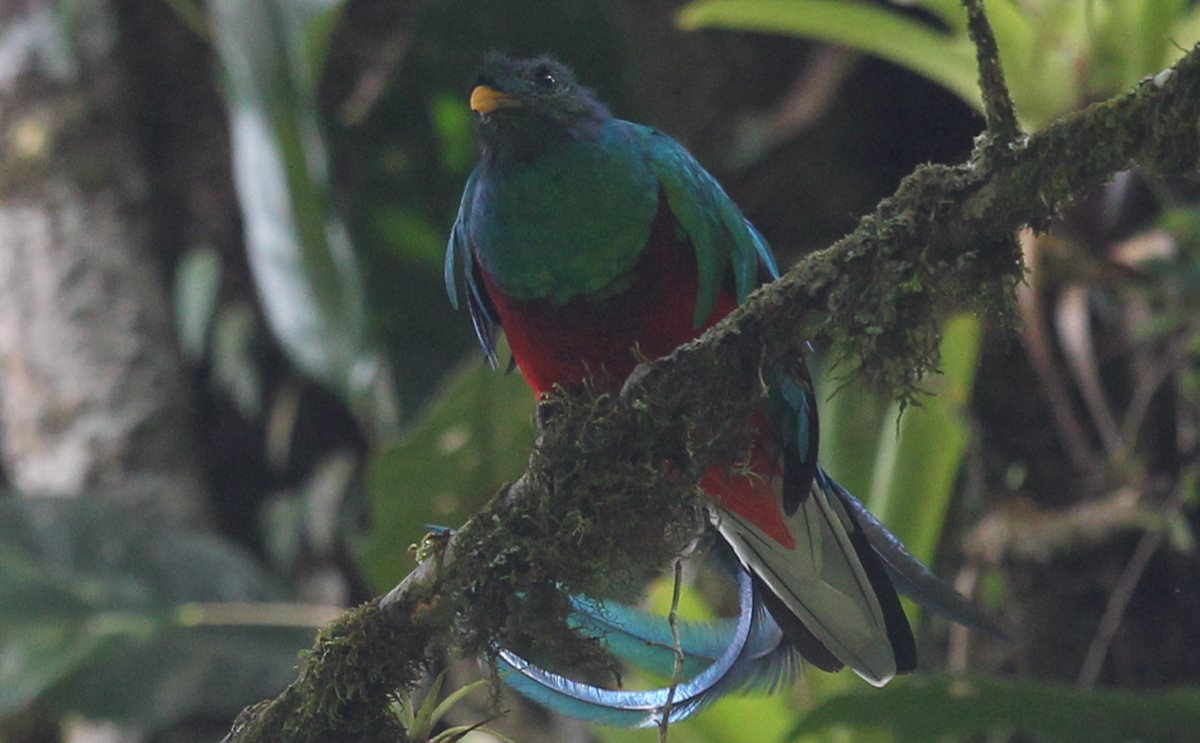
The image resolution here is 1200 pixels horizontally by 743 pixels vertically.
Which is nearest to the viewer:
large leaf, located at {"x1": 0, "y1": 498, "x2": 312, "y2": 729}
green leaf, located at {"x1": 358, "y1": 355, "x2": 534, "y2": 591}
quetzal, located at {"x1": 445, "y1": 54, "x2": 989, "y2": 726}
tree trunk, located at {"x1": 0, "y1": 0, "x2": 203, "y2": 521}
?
quetzal, located at {"x1": 445, "y1": 54, "x2": 989, "y2": 726}

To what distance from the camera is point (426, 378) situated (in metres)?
4.41

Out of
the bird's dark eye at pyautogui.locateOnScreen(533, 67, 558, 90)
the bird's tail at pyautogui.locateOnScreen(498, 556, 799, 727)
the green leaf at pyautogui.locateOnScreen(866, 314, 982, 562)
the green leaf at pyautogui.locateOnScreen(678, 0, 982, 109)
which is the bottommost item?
the green leaf at pyautogui.locateOnScreen(866, 314, 982, 562)

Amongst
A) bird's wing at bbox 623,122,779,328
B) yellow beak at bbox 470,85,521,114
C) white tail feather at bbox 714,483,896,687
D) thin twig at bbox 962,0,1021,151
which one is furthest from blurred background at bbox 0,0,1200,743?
thin twig at bbox 962,0,1021,151

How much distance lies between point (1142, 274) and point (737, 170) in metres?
1.60

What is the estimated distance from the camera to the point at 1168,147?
1.59m

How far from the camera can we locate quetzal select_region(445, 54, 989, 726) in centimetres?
218

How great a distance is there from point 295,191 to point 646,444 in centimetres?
258

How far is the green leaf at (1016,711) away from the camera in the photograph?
2701 millimetres

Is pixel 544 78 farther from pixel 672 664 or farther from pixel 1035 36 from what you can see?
pixel 1035 36

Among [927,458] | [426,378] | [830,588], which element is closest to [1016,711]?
[927,458]

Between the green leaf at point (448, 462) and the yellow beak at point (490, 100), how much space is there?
1.05 meters

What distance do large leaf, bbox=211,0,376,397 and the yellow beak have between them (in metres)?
1.72

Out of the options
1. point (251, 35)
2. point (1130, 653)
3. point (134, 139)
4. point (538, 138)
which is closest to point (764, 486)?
point (538, 138)

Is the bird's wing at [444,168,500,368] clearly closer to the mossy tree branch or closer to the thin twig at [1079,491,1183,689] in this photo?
the mossy tree branch
